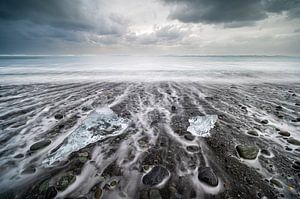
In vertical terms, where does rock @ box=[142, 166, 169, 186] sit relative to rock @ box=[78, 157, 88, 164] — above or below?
below

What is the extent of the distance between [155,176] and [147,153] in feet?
2.59

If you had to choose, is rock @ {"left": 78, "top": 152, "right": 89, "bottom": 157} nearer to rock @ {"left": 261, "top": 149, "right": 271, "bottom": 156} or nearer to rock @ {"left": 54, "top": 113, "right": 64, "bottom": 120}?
rock @ {"left": 54, "top": 113, "right": 64, "bottom": 120}

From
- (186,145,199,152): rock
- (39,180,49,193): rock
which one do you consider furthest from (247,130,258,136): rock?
(39,180,49,193): rock

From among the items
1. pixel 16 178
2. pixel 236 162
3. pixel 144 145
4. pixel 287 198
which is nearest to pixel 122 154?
pixel 144 145

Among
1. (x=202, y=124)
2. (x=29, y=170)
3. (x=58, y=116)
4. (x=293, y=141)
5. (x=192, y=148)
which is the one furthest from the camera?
(x=58, y=116)

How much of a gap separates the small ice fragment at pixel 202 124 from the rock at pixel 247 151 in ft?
3.21

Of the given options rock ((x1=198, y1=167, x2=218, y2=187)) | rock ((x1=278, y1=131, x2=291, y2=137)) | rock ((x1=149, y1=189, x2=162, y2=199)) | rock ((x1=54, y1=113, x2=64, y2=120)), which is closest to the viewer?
rock ((x1=149, y1=189, x2=162, y2=199))

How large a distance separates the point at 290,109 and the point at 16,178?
33.8 feet

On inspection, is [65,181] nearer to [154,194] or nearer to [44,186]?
[44,186]

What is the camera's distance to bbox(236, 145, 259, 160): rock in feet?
11.9

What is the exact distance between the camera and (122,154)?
149 inches

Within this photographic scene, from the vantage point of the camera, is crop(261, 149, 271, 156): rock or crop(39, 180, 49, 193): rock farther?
crop(261, 149, 271, 156): rock

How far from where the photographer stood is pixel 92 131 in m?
4.88

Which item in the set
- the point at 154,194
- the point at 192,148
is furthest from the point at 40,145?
the point at 192,148
